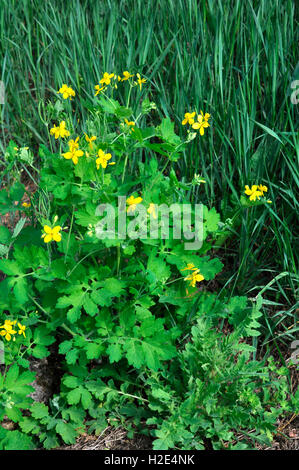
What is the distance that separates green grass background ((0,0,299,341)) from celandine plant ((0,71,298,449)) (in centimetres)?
26

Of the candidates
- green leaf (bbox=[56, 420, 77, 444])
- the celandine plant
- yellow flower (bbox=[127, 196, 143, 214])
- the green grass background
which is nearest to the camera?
yellow flower (bbox=[127, 196, 143, 214])

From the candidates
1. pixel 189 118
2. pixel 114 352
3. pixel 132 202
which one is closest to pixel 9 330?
pixel 114 352

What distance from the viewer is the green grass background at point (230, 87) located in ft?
6.30

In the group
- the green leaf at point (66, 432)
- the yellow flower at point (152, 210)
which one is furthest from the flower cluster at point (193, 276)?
the green leaf at point (66, 432)

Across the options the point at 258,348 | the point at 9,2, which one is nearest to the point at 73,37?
the point at 9,2

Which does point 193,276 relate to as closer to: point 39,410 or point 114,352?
point 114,352

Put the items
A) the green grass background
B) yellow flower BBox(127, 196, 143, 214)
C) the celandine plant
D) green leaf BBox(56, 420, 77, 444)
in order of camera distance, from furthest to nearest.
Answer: the green grass background, green leaf BBox(56, 420, 77, 444), the celandine plant, yellow flower BBox(127, 196, 143, 214)

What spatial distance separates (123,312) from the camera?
1.66m

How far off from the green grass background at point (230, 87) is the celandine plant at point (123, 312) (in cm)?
26

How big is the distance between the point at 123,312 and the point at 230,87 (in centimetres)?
102

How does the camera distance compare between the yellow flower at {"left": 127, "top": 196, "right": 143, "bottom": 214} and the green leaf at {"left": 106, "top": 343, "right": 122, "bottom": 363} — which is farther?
the green leaf at {"left": 106, "top": 343, "right": 122, "bottom": 363}

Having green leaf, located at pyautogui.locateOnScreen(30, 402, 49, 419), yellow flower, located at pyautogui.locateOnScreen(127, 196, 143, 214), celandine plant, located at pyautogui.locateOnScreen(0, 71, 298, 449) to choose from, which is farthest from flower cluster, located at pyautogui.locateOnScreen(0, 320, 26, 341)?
yellow flower, located at pyautogui.locateOnScreen(127, 196, 143, 214)

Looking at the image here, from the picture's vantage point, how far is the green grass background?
192 cm

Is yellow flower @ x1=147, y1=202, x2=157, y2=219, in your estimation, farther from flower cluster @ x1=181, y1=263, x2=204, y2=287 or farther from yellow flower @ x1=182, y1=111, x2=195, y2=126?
yellow flower @ x1=182, y1=111, x2=195, y2=126
